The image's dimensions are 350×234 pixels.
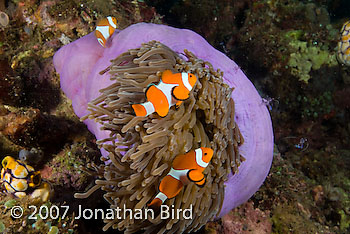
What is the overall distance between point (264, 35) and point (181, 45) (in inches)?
127

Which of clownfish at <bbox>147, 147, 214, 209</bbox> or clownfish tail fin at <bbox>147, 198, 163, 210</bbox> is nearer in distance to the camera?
clownfish at <bbox>147, 147, 214, 209</bbox>

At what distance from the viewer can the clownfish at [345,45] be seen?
4.88 metres

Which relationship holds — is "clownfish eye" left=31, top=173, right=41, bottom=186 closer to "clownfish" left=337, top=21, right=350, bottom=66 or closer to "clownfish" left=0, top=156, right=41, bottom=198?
"clownfish" left=0, top=156, right=41, bottom=198

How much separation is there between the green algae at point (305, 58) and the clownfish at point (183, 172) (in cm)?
394

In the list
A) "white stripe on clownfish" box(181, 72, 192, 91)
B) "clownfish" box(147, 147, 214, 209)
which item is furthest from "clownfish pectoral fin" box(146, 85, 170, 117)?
"clownfish" box(147, 147, 214, 209)

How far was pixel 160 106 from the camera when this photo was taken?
1.66 meters

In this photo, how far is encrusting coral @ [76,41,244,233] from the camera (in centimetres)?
190

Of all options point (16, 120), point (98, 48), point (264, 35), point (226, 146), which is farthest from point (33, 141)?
point (264, 35)

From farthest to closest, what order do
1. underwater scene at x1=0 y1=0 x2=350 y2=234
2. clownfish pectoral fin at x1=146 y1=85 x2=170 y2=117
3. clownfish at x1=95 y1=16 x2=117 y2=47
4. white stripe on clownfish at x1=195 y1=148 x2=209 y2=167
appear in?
clownfish at x1=95 y1=16 x2=117 y2=47
underwater scene at x1=0 y1=0 x2=350 y2=234
white stripe on clownfish at x1=195 y1=148 x2=209 y2=167
clownfish pectoral fin at x1=146 y1=85 x2=170 y2=117

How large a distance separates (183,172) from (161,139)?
0.92 feet

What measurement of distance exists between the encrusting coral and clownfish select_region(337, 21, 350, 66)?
13.0ft

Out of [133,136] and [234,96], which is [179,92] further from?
[234,96]

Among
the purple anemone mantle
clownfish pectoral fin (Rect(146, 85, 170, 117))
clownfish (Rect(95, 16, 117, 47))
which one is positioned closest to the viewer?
clownfish pectoral fin (Rect(146, 85, 170, 117))

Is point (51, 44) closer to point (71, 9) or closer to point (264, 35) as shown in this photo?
point (71, 9)
